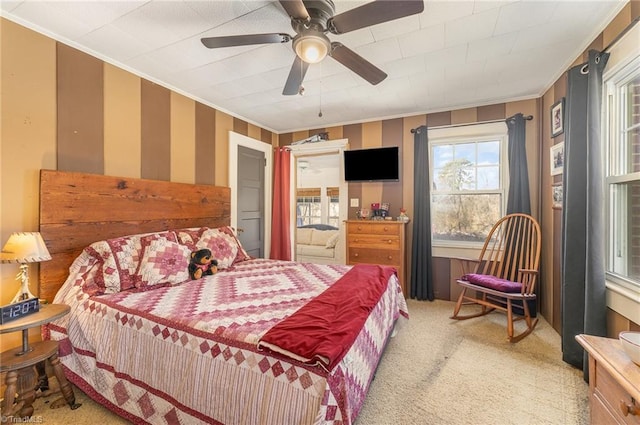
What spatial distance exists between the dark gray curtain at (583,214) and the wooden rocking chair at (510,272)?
0.44 metres

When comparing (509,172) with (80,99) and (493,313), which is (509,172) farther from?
(80,99)

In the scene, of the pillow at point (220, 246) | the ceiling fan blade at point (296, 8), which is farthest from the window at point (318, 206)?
the ceiling fan blade at point (296, 8)

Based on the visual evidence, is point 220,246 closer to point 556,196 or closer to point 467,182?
point 467,182

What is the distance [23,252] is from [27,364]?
0.61 m

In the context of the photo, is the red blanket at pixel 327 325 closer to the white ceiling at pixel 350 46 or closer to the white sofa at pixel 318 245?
the white ceiling at pixel 350 46

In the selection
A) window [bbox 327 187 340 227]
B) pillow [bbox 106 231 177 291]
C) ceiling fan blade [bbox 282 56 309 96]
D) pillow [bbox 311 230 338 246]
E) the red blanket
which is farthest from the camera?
window [bbox 327 187 340 227]

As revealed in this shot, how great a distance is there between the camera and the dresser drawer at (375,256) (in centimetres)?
348

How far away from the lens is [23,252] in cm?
158

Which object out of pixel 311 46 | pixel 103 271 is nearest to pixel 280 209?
pixel 103 271

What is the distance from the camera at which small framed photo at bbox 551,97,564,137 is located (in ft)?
8.15

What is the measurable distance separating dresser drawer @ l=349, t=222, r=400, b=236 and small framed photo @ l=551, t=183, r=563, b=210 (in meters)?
1.55

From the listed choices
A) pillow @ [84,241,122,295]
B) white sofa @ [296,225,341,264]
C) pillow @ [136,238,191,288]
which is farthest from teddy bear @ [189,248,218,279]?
white sofa @ [296,225,341,264]

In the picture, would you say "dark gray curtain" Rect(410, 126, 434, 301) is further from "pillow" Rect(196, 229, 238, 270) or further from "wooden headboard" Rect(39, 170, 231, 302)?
"wooden headboard" Rect(39, 170, 231, 302)

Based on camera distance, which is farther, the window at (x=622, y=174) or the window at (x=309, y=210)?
the window at (x=309, y=210)
